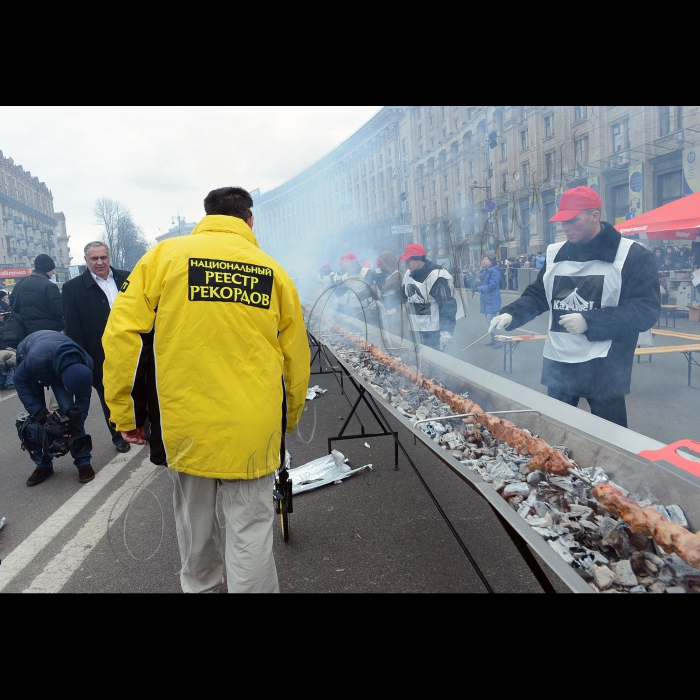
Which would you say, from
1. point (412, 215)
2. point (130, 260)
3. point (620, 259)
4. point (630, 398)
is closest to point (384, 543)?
point (620, 259)

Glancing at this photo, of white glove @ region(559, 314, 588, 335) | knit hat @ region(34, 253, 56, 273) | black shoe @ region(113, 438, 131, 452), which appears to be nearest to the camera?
white glove @ region(559, 314, 588, 335)

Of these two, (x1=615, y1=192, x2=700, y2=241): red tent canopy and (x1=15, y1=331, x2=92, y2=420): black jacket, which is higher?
(x1=615, y1=192, x2=700, y2=241): red tent canopy

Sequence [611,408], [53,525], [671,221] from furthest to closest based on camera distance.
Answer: [671,221], [53,525], [611,408]

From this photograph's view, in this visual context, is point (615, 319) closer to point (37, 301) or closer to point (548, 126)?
point (37, 301)

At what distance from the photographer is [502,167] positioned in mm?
7980

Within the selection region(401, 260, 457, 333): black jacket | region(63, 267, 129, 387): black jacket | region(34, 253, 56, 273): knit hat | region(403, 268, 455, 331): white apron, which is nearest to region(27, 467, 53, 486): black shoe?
region(63, 267, 129, 387): black jacket

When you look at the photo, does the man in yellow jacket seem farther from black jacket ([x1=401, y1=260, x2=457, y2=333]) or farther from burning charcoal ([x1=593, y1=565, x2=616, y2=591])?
black jacket ([x1=401, y1=260, x2=457, y2=333])

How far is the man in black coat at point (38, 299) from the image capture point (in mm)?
5129

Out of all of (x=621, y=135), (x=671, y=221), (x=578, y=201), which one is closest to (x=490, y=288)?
(x=671, y=221)

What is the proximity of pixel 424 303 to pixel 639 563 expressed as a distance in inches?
155

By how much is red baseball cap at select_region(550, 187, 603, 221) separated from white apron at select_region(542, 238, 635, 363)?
0.81 feet

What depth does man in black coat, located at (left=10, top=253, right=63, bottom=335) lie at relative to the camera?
5129 millimetres

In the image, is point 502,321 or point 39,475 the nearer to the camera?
point 502,321

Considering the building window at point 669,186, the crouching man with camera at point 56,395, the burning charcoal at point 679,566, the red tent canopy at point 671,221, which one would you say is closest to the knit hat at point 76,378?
the crouching man with camera at point 56,395
